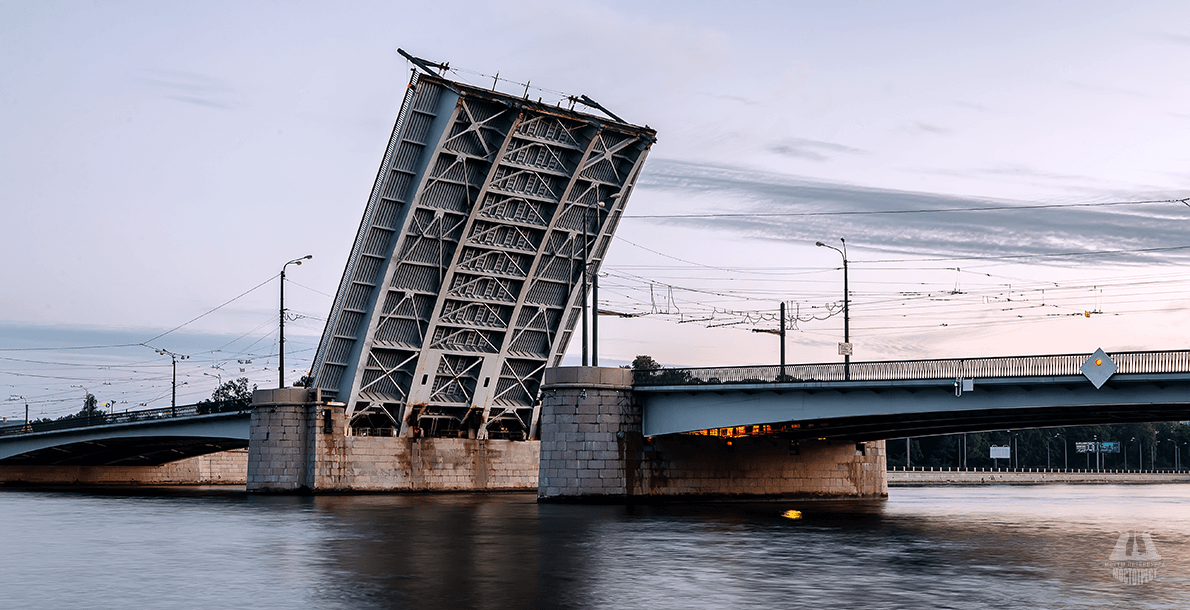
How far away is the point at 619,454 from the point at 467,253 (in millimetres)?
14265

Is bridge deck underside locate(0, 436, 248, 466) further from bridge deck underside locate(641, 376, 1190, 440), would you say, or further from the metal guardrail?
bridge deck underside locate(641, 376, 1190, 440)

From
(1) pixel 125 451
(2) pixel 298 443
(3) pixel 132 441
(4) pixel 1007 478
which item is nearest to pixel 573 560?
(2) pixel 298 443

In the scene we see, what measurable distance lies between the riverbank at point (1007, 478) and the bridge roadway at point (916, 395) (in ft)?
188

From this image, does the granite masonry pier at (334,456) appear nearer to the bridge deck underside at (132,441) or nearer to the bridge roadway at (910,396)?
the bridge deck underside at (132,441)

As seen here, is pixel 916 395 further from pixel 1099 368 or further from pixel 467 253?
pixel 467 253

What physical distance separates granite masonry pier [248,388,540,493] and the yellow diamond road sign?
38.1m

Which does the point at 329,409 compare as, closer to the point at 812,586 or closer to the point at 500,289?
the point at 500,289

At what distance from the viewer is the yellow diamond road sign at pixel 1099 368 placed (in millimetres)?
44000

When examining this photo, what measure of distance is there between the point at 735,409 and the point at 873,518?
9.86 metres

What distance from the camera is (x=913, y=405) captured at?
163ft

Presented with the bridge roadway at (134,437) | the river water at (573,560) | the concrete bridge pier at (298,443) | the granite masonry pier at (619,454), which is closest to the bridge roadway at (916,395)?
the granite masonry pier at (619,454)

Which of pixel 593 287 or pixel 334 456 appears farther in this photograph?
pixel 334 456

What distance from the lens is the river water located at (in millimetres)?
19266

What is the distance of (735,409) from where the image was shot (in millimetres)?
54250
